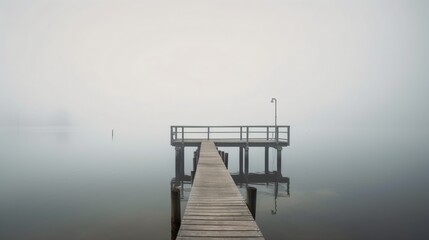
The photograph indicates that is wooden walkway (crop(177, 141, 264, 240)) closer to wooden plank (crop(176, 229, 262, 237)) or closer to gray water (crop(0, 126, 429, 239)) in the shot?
wooden plank (crop(176, 229, 262, 237))

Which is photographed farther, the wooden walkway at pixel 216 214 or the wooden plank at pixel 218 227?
the wooden plank at pixel 218 227

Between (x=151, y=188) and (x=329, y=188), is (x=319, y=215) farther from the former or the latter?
(x=151, y=188)

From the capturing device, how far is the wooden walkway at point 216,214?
217 inches

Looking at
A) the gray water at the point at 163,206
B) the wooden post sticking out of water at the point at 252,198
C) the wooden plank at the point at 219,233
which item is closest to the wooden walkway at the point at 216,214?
the wooden plank at the point at 219,233

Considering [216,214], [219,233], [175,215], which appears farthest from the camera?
[175,215]

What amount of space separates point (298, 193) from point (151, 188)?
12.7 m

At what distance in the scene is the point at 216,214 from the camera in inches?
261

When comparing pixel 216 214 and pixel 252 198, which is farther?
pixel 252 198

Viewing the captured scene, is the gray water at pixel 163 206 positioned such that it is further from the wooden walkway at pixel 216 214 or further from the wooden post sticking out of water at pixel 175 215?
the wooden post sticking out of water at pixel 175 215

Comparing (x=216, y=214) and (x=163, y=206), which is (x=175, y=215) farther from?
(x=163, y=206)

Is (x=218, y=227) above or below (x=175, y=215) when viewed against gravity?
above

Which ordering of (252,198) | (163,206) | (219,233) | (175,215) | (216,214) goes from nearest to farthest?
(219,233)
(216,214)
(175,215)
(252,198)
(163,206)

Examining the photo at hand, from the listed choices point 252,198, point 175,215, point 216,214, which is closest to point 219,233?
point 216,214

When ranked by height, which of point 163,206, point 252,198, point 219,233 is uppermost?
point 252,198
